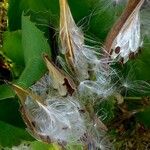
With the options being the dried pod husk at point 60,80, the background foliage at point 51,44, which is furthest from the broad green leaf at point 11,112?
the dried pod husk at point 60,80

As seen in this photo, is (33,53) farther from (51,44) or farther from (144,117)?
(144,117)

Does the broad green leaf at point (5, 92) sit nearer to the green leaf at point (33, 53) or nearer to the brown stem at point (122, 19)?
the green leaf at point (33, 53)

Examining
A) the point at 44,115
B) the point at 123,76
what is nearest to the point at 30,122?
the point at 44,115

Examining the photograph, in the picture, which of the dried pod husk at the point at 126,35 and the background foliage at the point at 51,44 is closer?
the dried pod husk at the point at 126,35

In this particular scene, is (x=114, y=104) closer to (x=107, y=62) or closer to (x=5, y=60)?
(x=107, y=62)

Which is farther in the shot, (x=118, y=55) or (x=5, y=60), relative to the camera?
(x=5, y=60)

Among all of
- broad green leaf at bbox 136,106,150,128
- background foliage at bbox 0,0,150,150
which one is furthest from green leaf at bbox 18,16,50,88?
broad green leaf at bbox 136,106,150,128
